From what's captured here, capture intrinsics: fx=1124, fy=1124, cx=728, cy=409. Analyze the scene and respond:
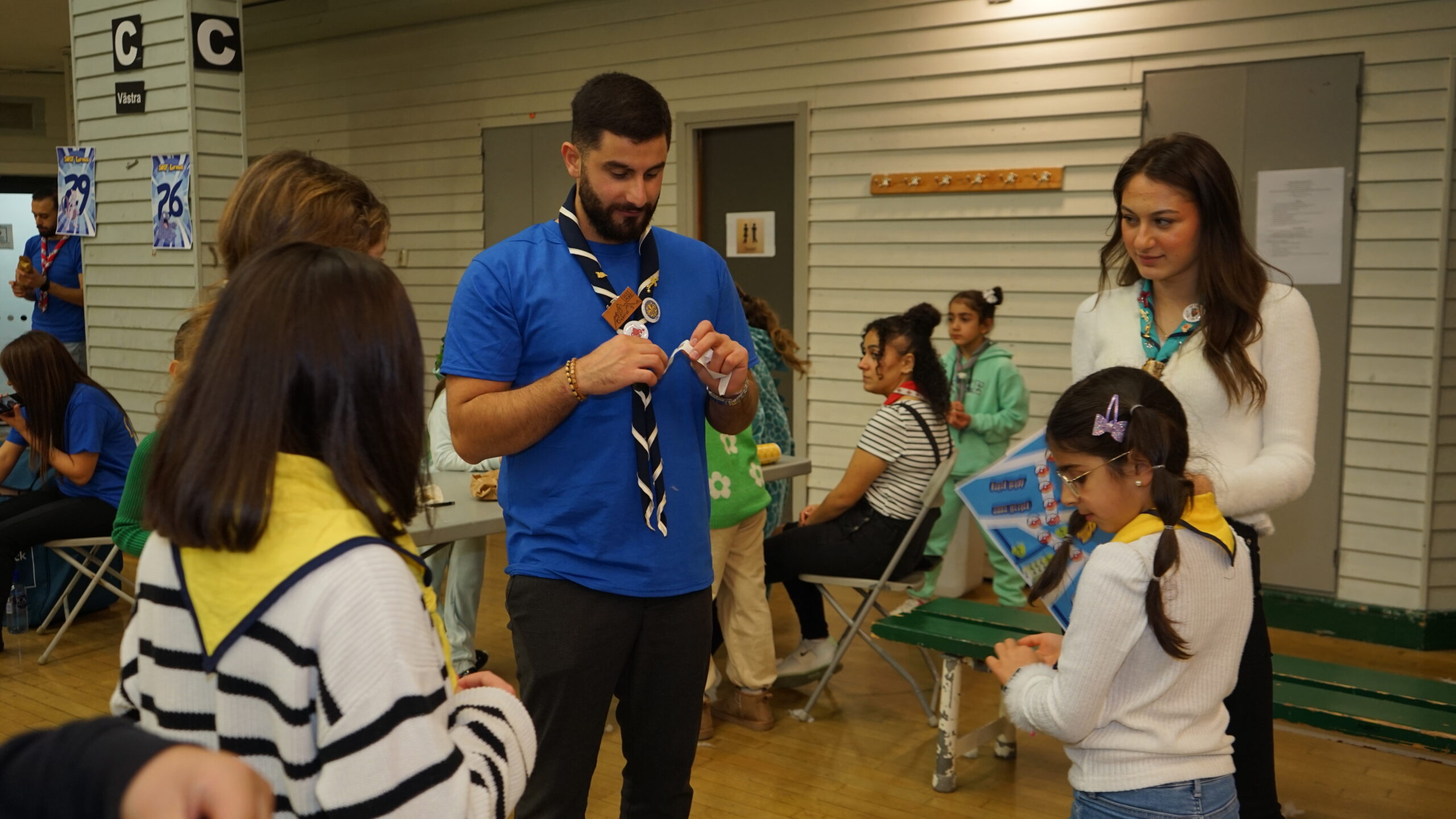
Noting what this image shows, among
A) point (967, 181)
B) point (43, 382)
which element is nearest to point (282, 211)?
point (43, 382)

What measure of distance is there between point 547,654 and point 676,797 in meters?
0.43

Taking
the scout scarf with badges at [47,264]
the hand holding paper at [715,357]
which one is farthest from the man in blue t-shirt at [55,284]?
the hand holding paper at [715,357]

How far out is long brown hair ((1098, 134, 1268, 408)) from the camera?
2219 mm

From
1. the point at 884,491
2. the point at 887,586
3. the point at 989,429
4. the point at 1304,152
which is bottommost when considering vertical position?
the point at 887,586

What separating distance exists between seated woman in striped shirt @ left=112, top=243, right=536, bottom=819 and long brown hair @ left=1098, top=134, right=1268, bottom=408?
1.65 m

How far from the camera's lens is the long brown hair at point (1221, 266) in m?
2.22

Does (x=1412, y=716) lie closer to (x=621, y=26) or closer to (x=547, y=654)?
(x=547, y=654)

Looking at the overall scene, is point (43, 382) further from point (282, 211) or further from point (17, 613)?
point (282, 211)

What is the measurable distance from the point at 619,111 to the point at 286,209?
2.13 ft

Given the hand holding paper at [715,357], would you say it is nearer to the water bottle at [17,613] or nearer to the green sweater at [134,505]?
the green sweater at [134,505]

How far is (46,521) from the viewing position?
4.91 meters

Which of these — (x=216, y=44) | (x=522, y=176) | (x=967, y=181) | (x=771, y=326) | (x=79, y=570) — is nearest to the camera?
(x=771, y=326)

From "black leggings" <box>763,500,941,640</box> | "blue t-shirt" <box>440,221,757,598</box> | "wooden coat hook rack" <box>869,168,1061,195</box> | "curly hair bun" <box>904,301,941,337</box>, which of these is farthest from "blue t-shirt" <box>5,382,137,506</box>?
"wooden coat hook rack" <box>869,168,1061,195</box>

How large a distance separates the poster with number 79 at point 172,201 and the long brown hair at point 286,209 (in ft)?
16.3
